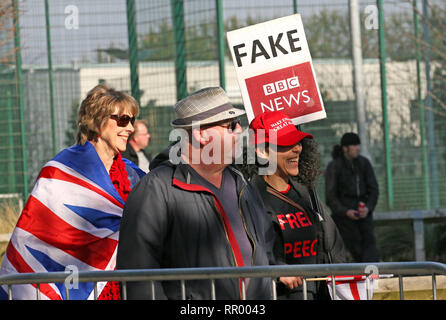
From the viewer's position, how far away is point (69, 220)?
5.47 meters

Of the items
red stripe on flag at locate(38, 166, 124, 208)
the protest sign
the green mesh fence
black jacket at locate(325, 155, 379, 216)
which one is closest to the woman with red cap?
the protest sign

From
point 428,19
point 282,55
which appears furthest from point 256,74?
point 428,19

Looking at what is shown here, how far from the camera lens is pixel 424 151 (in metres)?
13.3

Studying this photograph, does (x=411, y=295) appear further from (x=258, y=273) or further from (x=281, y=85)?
(x=258, y=273)

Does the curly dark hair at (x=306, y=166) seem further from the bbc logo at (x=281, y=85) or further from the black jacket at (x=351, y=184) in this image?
the black jacket at (x=351, y=184)

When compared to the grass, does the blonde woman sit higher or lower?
higher

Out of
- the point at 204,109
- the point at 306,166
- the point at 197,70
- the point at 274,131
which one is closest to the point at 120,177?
the point at 274,131

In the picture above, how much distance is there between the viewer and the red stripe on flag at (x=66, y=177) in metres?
5.50

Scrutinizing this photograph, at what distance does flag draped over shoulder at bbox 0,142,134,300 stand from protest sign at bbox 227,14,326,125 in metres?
1.27

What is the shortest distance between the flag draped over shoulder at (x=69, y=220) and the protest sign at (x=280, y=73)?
50.1 inches

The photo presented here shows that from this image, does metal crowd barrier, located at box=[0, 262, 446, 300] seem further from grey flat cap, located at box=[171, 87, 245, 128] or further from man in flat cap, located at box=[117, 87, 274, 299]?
grey flat cap, located at box=[171, 87, 245, 128]

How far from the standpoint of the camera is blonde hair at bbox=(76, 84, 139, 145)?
18.4 feet

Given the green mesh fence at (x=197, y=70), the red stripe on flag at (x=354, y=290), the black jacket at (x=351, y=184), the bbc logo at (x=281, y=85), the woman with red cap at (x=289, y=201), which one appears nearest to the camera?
the red stripe on flag at (x=354, y=290)

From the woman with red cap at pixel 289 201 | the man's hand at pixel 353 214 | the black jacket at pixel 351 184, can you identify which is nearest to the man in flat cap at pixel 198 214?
the woman with red cap at pixel 289 201
